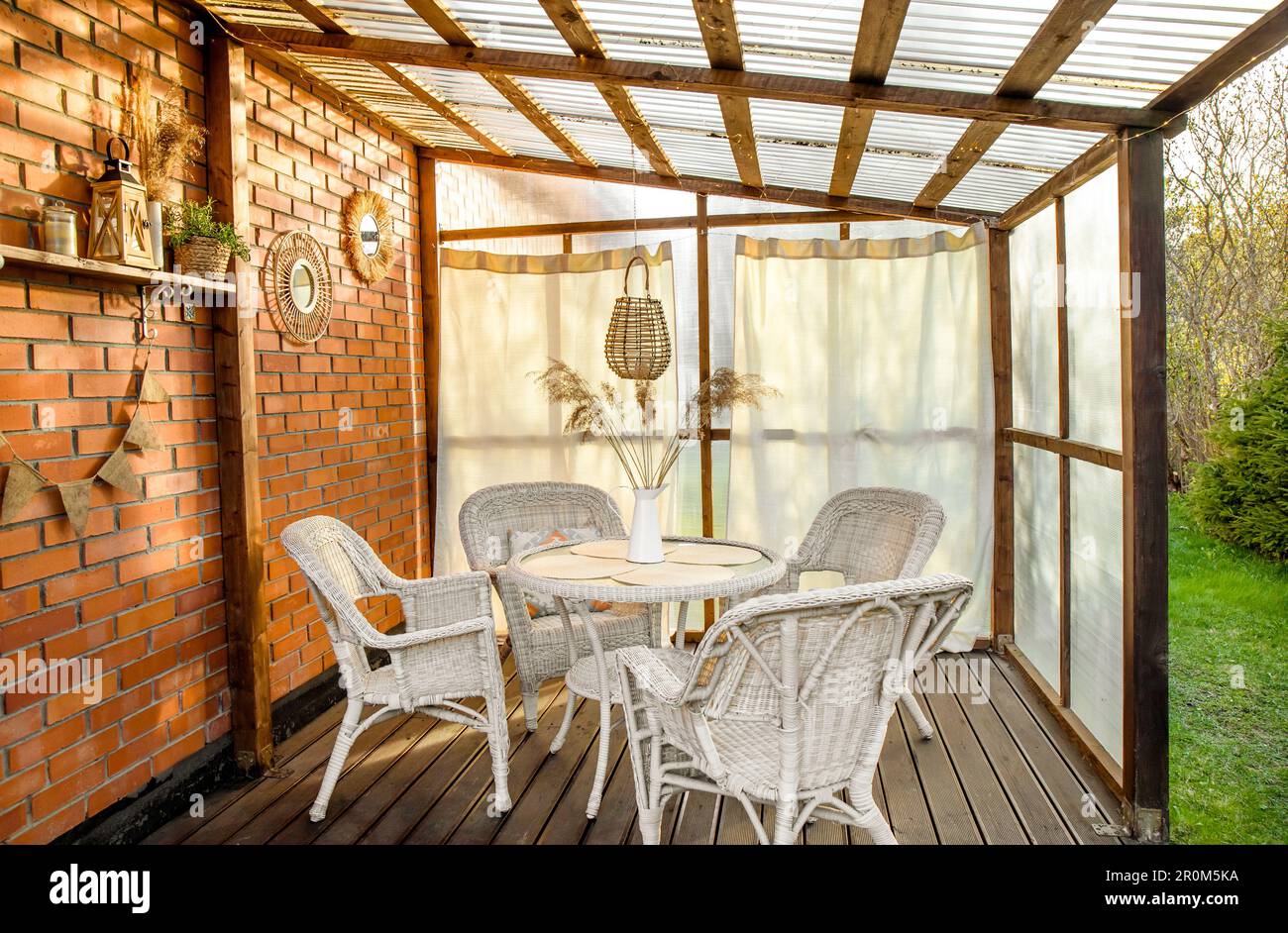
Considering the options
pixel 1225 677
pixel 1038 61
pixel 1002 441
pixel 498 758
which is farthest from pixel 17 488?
pixel 1225 677

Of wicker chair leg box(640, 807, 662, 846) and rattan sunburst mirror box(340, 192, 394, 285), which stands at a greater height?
rattan sunburst mirror box(340, 192, 394, 285)

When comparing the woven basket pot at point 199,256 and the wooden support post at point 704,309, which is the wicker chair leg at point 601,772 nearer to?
the wooden support post at point 704,309

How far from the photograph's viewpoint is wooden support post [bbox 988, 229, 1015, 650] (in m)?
4.27

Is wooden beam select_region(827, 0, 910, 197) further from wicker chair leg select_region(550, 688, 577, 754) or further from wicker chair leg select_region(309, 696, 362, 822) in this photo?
wicker chair leg select_region(309, 696, 362, 822)

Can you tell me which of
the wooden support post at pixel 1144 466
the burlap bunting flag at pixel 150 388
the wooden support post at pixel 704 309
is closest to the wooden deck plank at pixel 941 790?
the wooden support post at pixel 1144 466

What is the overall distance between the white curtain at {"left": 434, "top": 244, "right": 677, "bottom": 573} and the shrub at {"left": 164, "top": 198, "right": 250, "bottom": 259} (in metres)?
1.84

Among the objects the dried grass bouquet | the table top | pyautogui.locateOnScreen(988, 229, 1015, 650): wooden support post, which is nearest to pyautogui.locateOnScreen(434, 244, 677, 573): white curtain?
the dried grass bouquet

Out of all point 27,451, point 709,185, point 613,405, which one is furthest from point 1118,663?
point 27,451

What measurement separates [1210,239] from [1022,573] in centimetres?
227

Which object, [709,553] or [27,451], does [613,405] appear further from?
[27,451]

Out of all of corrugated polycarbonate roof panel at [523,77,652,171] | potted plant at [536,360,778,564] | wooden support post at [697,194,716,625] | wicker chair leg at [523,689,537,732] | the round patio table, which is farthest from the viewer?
wooden support post at [697,194,716,625]

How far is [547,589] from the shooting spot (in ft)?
9.03

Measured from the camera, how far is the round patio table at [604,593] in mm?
2660
